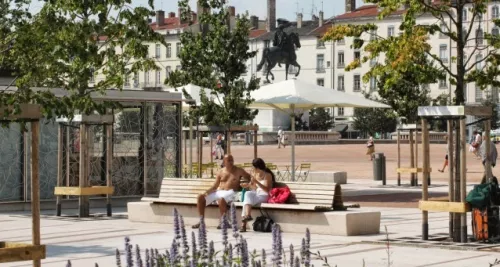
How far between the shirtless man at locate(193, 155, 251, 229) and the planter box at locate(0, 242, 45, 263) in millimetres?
8763

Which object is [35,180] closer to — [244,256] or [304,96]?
[244,256]

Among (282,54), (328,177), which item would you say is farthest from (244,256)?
(282,54)

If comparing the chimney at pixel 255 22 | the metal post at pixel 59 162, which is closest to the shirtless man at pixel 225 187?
the metal post at pixel 59 162

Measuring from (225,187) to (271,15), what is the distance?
133824 millimetres

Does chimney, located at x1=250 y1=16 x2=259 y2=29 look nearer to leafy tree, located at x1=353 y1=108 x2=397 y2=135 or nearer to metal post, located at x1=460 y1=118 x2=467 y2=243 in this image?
leafy tree, located at x1=353 y1=108 x2=397 y2=135

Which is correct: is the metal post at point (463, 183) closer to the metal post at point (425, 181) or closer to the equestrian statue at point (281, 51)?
the metal post at point (425, 181)

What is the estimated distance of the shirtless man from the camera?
1964 cm

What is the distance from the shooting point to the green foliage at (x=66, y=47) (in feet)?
40.3

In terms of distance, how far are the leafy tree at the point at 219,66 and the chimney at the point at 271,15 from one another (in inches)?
4354

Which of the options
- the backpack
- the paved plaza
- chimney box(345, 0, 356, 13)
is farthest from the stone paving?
chimney box(345, 0, 356, 13)

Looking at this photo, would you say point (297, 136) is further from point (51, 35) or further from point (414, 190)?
point (51, 35)

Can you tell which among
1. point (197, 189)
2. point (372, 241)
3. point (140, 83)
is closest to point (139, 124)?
point (197, 189)

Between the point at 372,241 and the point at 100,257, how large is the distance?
12.7 feet

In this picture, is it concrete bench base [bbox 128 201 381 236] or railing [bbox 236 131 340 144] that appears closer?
concrete bench base [bbox 128 201 381 236]
